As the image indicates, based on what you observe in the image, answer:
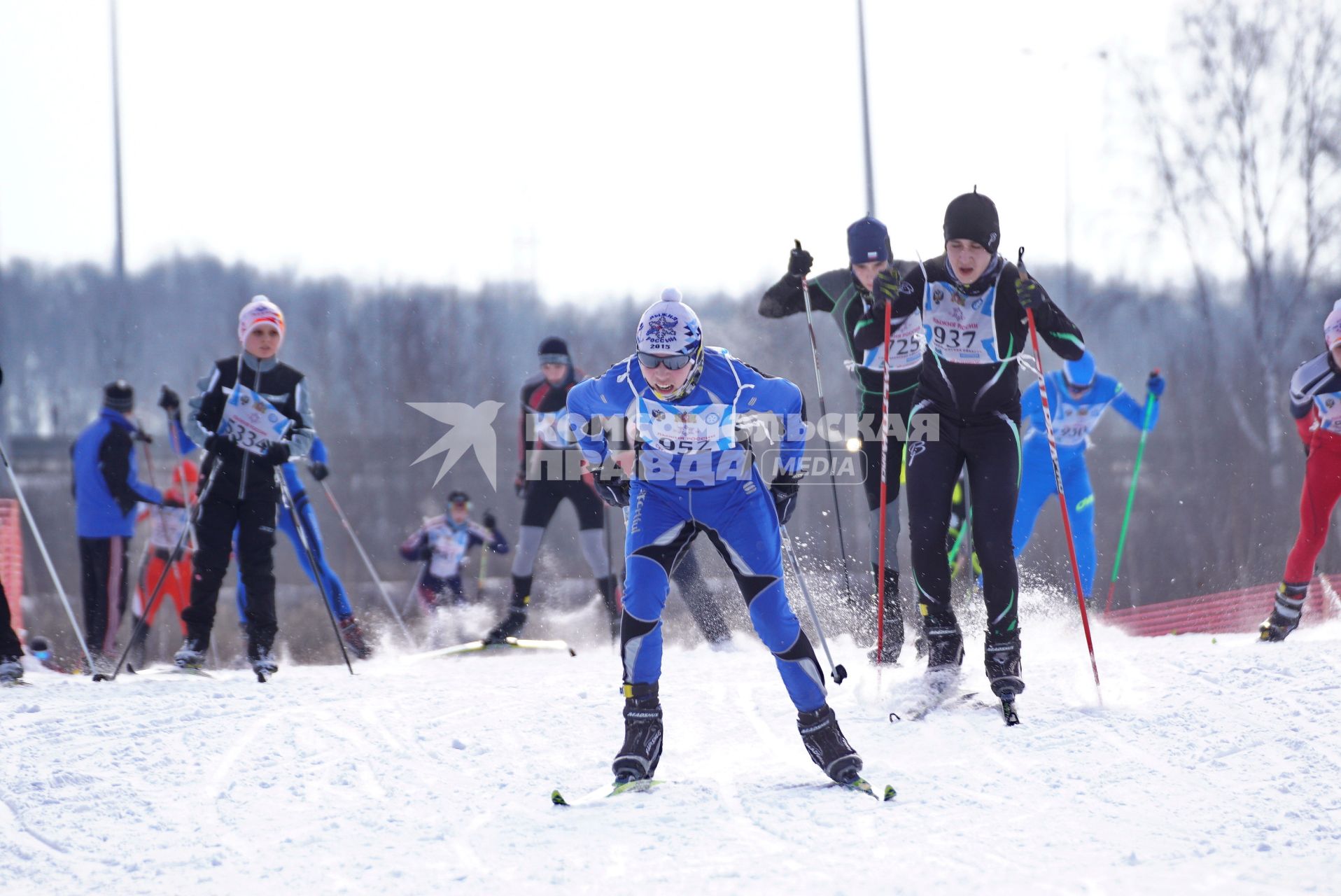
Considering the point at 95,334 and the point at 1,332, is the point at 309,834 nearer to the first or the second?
the point at 95,334

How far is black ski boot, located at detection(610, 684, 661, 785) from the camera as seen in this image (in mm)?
3887

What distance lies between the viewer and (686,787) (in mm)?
3965

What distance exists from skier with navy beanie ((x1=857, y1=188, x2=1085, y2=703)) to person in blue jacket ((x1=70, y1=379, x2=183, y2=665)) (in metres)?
5.34

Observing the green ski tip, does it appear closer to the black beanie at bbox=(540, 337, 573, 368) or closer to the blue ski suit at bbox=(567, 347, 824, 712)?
the blue ski suit at bbox=(567, 347, 824, 712)

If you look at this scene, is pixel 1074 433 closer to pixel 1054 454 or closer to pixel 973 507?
pixel 1054 454

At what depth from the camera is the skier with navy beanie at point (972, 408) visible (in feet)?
15.8

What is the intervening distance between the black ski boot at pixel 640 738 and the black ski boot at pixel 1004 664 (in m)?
1.51

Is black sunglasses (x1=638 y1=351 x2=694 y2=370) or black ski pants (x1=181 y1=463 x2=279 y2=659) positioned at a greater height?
black sunglasses (x1=638 y1=351 x2=694 y2=370)

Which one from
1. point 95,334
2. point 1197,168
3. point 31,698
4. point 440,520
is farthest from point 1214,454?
point 31,698

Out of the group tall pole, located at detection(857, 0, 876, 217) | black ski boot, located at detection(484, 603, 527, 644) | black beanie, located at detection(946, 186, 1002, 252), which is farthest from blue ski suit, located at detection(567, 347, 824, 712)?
tall pole, located at detection(857, 0, 876, 217)

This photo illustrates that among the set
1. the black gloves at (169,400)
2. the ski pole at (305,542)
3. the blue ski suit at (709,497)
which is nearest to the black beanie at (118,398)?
the black gloves at (169,400)

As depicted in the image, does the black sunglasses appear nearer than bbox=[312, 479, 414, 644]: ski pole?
Yes

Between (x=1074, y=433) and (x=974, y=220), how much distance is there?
150 inches

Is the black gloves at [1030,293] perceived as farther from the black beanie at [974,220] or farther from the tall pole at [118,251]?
the tall pole at [118,251]
